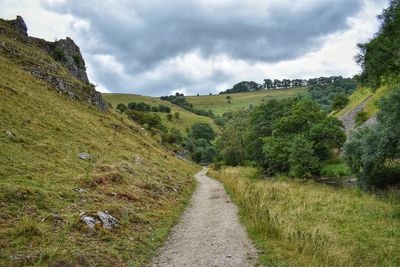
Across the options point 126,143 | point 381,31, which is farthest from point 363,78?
point 126,143

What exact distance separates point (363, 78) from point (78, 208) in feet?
65.9

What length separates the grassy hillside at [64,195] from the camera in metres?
10.7

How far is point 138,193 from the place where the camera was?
20.5 meters

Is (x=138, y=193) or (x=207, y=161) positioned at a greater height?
(x=138, y=193)

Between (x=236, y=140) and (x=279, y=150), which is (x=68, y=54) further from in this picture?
(x=279, y=150)

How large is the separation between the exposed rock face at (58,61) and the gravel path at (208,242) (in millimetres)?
35975

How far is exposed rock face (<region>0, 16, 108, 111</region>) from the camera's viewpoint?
156ft

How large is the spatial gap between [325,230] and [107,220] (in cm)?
940

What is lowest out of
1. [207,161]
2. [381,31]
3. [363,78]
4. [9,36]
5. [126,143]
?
[207,161]

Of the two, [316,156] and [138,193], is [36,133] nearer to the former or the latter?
[138,193]

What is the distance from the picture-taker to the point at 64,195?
15.8 meters

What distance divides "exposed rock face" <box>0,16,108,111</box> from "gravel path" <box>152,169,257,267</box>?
118 ft

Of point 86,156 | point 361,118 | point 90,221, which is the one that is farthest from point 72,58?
point 90,221

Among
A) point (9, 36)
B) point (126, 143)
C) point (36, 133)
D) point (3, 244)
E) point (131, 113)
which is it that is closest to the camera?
point (3, 244)
